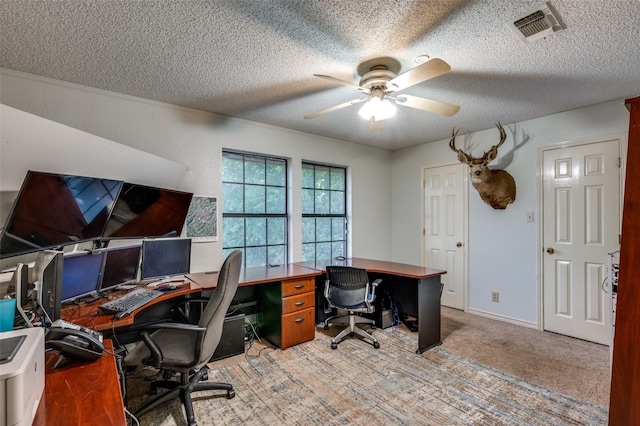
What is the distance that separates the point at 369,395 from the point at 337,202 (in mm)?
2796

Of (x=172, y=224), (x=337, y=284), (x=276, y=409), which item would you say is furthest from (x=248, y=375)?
(x=172, y=224)

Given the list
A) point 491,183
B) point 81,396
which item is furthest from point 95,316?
point 491,183

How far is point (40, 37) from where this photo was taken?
185cm

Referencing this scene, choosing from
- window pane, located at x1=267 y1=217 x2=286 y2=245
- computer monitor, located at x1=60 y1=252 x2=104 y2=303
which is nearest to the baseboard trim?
window pane, located at x1=267 y1=217 x2=286 y2=245

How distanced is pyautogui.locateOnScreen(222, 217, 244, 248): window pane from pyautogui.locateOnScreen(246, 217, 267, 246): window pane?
0.09 metres

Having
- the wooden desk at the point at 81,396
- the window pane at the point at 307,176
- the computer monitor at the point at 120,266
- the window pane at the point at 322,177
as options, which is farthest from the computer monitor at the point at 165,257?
the window pane at the point at 322,177

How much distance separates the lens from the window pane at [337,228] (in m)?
4.48

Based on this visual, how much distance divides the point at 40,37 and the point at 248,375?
274 cm

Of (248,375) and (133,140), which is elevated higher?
(133,140)

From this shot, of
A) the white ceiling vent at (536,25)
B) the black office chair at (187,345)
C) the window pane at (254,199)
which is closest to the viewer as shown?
the white ceiling vent at (536,25)

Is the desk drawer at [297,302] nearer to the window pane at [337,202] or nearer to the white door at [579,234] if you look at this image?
the window pane at [337,202]

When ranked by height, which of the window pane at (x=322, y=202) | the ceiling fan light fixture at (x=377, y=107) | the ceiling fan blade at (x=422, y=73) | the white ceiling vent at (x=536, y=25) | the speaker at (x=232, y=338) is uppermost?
the white ceiling vent at (x=536, y=25)

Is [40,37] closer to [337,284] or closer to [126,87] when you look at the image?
[126,87]

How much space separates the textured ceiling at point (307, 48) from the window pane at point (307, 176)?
1.28 meters
